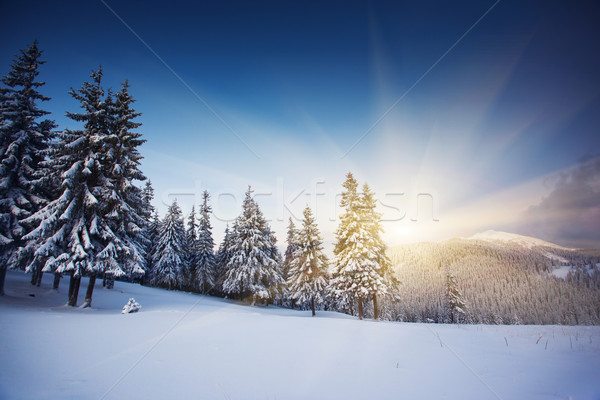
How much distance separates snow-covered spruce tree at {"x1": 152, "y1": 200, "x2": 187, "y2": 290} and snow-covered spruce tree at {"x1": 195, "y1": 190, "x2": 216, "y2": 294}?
2.61 m

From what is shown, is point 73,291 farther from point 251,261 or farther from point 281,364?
point 281,364

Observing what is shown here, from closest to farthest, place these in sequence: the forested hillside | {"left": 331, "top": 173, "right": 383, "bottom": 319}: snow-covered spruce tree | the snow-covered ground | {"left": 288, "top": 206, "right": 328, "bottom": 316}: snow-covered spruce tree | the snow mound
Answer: the snow-covered ground
the snow mound
{"left": 331, "top": 173, "right": 383, "bottom": 319}: snow-covered spruce tree
{"left": 288, "top": 206, "right": 328, "bottom": 316}: snow-covered spruce tree
the forested hillside

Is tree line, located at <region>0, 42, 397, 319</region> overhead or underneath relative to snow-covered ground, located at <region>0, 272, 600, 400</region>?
overhead

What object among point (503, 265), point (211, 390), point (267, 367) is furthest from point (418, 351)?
point (503, 265)

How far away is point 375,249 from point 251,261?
14.8 metres

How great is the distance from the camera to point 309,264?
26.7 metres

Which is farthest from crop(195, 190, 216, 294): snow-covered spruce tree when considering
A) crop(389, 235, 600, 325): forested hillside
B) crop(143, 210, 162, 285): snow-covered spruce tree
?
crop(389, 235, 600, 325): forested hillside

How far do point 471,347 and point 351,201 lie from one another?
1601 cm

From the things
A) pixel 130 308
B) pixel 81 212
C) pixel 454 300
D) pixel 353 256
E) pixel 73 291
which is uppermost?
pixel 81 212

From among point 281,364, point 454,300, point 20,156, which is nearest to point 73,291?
point 20,156

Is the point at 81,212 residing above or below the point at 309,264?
above

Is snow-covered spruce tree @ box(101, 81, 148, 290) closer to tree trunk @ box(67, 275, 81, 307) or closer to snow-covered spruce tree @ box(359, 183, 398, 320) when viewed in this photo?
tree trunk @ box(67, 275, 81, 307)

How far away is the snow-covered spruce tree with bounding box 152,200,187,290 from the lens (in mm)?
33562

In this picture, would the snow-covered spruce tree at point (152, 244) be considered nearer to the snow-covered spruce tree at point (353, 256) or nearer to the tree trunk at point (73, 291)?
the tree trunk at point (73, 291)
